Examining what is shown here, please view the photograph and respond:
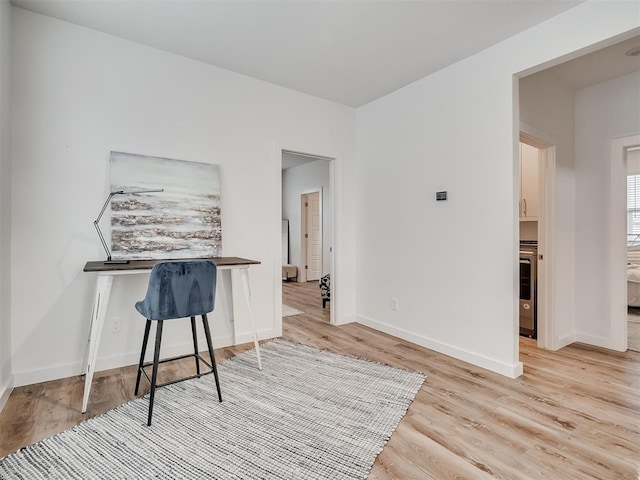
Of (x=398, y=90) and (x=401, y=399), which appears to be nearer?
(x=401, y=399)

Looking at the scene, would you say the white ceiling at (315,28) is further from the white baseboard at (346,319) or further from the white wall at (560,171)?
the white baseboard at (346,319)

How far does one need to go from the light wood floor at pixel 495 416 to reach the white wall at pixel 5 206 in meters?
0.22

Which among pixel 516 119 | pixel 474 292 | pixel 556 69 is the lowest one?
pixel 474 292

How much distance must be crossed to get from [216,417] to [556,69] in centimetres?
403

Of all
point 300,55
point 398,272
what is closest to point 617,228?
point 398,272

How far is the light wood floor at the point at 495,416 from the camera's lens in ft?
5.19

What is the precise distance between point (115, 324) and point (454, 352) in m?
2.93

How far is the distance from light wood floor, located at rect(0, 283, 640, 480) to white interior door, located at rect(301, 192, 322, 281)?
4692mm

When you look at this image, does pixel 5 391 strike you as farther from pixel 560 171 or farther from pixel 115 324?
pixel 560 171

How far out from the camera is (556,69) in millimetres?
3039

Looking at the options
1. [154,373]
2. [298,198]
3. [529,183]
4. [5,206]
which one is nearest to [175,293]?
[154,373]

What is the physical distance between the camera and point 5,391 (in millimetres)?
2105

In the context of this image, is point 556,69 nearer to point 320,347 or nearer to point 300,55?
point 300,55

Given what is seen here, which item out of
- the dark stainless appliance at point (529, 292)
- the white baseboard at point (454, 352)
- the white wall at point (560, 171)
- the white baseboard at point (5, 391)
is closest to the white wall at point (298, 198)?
the white baseboard at point (454, 352)
